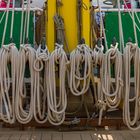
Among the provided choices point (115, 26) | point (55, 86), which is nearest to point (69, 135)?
point (55, 86)

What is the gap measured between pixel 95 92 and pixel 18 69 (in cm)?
72

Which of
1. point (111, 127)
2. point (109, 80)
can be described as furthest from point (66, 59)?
point (111, 127)

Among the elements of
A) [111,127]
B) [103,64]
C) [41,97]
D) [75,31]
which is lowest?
[111,127]

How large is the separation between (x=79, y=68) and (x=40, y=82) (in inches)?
12.9

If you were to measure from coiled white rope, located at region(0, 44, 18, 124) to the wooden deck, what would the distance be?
0.79 metres

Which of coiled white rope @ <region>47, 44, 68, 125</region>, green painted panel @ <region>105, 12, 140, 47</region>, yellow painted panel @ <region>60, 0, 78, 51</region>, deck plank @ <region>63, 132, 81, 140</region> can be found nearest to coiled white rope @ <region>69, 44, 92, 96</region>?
coiled white rope @ <region>47, 44, 68, 125</region>

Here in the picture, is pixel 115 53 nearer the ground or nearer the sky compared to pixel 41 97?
nearer the sky

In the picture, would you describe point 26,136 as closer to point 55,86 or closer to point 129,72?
point 55,86

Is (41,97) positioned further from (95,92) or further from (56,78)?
(95,92)

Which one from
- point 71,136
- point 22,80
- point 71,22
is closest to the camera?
point 22,80

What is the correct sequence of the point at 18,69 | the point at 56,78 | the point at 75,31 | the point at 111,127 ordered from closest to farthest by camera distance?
the point at 18,69, the point at 56,78, the point at 75,31, the point at 111,127

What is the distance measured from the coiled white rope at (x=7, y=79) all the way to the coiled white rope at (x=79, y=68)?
44cm

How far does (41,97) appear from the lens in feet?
11.9

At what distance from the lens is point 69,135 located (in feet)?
14.0
